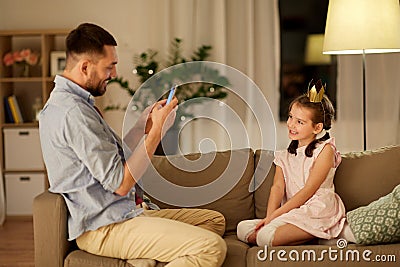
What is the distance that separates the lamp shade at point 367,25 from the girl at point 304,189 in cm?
88

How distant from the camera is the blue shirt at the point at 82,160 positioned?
2822 mm

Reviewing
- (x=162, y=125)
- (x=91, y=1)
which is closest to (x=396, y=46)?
(x=162, y=125)

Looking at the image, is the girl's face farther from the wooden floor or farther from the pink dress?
the wooden floor

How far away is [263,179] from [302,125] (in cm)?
35

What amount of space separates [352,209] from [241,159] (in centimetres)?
57

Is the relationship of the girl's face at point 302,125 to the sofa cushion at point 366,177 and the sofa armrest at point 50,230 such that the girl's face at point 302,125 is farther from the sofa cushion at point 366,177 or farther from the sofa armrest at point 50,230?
the sofa armrest at point 50,230

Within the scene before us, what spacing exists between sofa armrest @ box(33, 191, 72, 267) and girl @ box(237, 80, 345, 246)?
78 centimetres

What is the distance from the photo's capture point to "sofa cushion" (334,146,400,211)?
3.42 meters

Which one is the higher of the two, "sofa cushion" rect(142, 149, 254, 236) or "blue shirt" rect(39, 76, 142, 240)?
"blue shirt" rect(39, 76, 142, 240)

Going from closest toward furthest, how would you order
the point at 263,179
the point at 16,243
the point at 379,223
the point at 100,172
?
the point at 100,172, the point at 379,223, the point at 263,179, the point at 16,243

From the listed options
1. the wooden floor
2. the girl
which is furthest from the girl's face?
the wooden floor

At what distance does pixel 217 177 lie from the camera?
3596mm

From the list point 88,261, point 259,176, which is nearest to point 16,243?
point 259,176

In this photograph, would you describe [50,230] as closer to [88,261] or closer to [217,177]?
[88,261]
